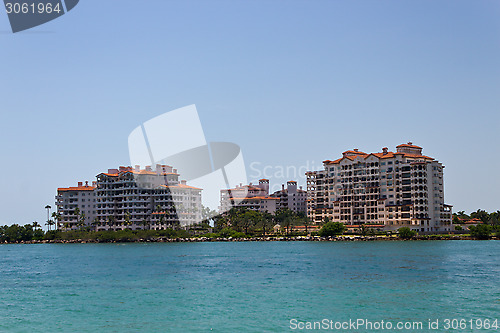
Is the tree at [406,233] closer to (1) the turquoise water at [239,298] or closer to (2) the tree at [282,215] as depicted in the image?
(2) the tree at [282,215]

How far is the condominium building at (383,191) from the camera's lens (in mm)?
137500

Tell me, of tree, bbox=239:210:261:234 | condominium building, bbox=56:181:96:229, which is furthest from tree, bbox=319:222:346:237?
condominium building, bbox=56:181:96:229

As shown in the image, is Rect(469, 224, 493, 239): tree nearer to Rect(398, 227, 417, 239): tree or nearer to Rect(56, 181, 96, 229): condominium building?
Rect(398, 227, 417, 239): tree

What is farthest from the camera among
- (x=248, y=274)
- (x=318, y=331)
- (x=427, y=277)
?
(x=248, y=274)

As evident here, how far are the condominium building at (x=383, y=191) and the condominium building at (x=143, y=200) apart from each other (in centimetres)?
3704

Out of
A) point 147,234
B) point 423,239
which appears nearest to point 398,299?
point 423,239

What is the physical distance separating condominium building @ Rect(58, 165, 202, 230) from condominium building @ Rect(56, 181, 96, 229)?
4109 millimetres

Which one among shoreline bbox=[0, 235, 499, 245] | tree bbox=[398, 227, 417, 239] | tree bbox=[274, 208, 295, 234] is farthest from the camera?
tree bbox=[274, 208, 295, 234]

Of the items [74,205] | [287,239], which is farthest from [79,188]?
[287,239]

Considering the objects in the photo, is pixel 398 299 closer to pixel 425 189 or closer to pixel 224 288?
pixel 224 288

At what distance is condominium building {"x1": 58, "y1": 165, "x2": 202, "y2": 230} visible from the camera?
157 m

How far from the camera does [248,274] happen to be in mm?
48125

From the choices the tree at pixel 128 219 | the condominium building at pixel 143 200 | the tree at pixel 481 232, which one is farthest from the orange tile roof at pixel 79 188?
the tree at pixel 481 232

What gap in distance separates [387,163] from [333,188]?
19.3 meters
